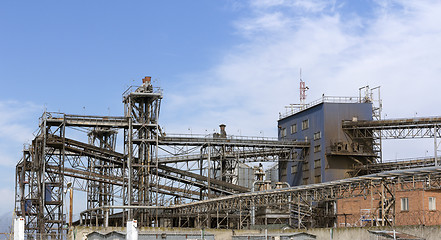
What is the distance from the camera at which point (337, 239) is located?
39.2 meters

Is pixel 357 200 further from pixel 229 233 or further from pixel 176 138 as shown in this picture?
pixel 176 138

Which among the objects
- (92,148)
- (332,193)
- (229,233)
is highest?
(92,148)

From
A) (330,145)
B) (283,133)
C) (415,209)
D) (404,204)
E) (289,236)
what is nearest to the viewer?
(289,236)

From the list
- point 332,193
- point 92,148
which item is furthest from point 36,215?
point 332,193

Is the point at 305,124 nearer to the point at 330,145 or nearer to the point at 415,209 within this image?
the point at 330,145

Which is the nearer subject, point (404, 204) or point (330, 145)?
point (404, 204)

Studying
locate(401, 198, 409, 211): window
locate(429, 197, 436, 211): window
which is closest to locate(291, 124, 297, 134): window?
locate(401, 198, 409, 211): window

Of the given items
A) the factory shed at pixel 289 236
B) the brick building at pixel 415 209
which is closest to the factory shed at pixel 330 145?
the brick building at pixel 415 209

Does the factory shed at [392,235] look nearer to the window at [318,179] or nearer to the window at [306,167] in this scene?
the window at [318,179]

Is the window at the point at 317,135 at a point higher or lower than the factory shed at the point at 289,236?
higher

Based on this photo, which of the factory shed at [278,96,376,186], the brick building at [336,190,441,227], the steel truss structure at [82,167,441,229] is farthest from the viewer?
the factory shed at [278,96,376,186]

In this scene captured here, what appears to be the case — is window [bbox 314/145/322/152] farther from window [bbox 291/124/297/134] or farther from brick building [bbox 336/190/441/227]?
brick building [bbox 336/190/441/227]

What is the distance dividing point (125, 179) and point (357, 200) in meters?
23.8

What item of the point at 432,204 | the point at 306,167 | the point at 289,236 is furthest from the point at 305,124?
the point at 289,236
